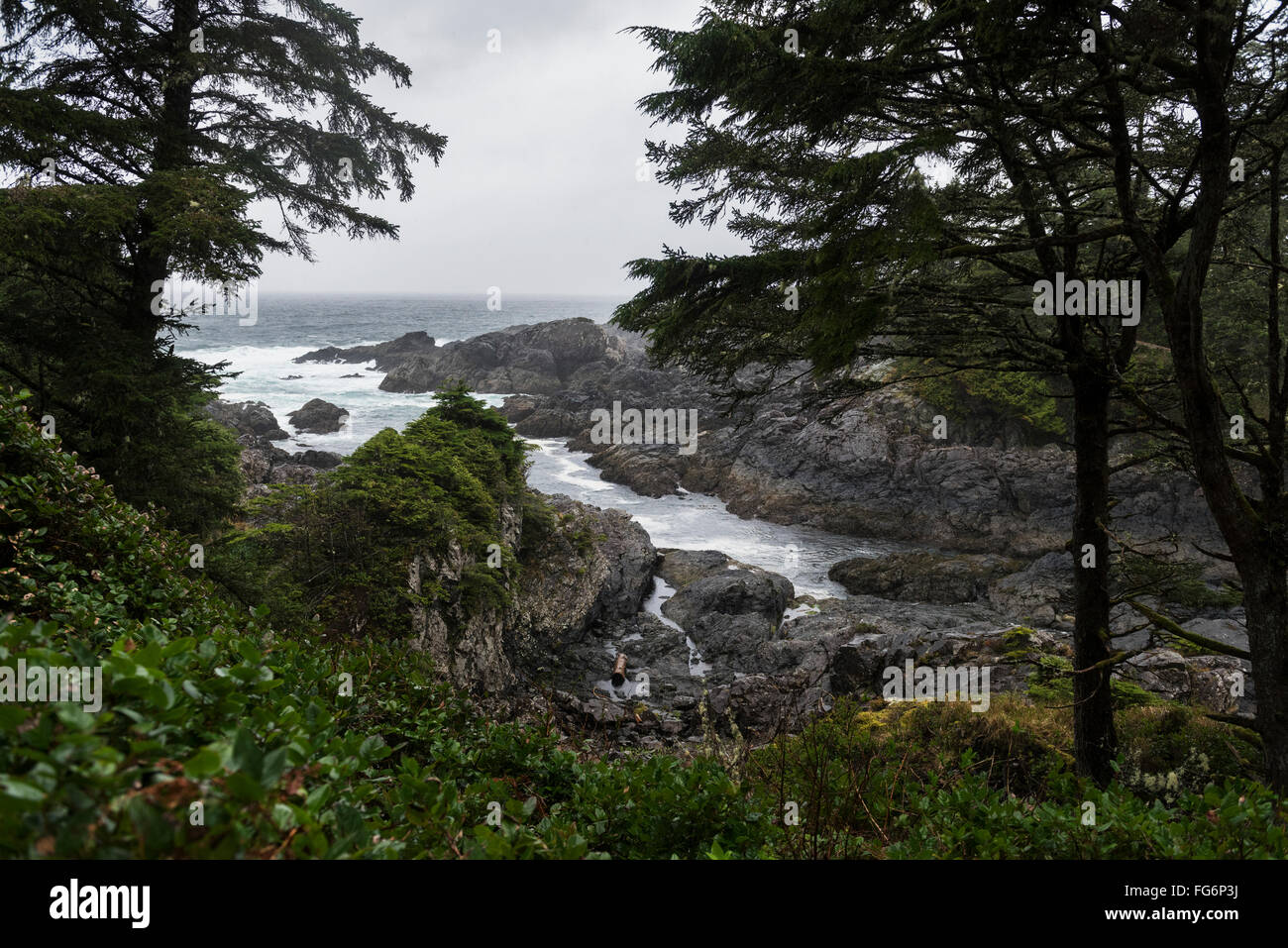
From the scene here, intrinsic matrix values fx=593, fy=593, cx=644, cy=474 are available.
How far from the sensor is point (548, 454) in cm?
3362

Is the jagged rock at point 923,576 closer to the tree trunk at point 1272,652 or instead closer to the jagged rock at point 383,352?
the tree trunk at point 1272,652

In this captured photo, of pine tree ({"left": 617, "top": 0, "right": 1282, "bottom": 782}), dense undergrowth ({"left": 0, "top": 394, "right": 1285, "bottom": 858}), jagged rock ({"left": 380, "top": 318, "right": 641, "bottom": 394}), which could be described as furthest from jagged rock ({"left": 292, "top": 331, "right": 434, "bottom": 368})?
dense undergrowth ({"left": 0, "top": 394, "right": 1285, "bottom": 858})

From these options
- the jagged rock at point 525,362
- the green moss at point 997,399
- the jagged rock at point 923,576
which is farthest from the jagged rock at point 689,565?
the jagged rock at point 525,362

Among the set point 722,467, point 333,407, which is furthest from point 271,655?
point 333,407

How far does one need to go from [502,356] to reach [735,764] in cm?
4805

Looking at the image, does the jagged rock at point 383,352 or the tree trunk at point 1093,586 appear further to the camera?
the jagged rock at point 383,352

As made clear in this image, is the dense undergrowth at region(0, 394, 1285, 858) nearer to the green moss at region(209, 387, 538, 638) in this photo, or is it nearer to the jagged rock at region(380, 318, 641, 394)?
the green moss at region(209, 387, 538, 638)

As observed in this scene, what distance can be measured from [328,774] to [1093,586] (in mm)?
6443

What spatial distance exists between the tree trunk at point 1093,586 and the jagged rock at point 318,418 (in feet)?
116

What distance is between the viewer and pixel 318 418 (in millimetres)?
34188

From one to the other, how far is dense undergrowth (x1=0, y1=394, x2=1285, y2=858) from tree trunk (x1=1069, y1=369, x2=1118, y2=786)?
94cm

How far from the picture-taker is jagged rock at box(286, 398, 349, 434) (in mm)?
33703

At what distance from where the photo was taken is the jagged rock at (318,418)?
33703 millimetres
